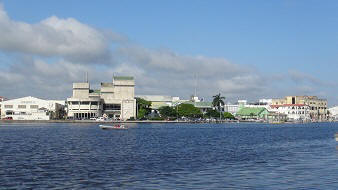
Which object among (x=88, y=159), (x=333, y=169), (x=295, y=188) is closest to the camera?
(x=295, y=188)

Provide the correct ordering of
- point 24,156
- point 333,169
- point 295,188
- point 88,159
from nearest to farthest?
point 295,188
point 333,169
point 88,159
point 24,156

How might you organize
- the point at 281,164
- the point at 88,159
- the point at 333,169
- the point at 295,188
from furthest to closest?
the point at 88,159
the point at 281,164
the point at 333,169
the point at 295,188

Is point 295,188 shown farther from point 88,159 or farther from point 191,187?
point 88,159

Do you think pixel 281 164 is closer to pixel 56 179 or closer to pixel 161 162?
pixel 161 162

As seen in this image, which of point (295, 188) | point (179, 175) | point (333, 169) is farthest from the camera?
point (333, 169)

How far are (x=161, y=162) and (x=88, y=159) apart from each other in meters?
8.02

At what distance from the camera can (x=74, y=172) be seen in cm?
3938

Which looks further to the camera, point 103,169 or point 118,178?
point 103,169

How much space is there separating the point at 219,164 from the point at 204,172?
21.5ft

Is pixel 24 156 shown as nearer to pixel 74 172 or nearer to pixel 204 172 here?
pixel 74 172

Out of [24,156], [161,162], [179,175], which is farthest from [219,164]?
[24,156]

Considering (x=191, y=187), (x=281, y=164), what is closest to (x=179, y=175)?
(x=191, y=187)

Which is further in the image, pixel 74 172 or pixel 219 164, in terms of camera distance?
pixel 219 164

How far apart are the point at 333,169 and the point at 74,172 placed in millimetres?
21835
